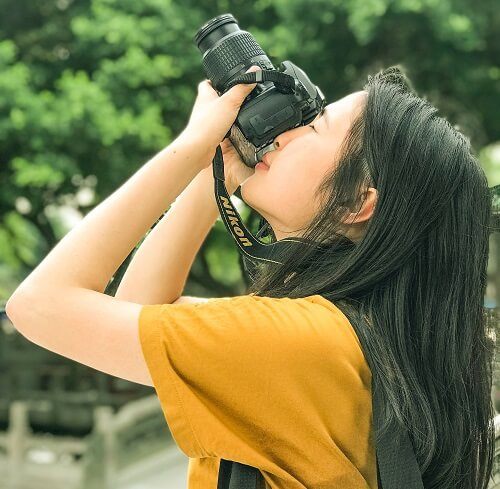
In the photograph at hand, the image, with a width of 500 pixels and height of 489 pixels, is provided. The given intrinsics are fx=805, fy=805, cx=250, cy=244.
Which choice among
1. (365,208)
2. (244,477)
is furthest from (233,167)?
(244,477)

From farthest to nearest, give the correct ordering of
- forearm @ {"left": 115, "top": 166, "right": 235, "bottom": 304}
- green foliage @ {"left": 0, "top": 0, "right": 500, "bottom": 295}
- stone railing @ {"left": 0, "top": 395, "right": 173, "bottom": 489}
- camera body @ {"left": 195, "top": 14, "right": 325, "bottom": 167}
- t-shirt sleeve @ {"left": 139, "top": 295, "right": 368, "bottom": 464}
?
stone railing @ {"left": 0, "top": 395, "right": 173, "bottom": 489} → green foliage @ {"left": 0, "top": 0, "right": 500, "bottom": 295} → forearm @ {"left": 115, "top": 166, "right": 235, "bottom": 304} → camera body @ {"left": 195, "top": 14, "right": 325, "bottom": 167} → t-shirt sleeve @ {"left": 139, "top": 295, "right": 368, "bottom": 464}

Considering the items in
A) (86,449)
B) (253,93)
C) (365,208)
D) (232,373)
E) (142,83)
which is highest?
(142,83)

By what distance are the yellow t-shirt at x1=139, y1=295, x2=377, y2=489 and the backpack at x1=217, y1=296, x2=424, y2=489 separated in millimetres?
20

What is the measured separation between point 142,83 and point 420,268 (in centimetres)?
420

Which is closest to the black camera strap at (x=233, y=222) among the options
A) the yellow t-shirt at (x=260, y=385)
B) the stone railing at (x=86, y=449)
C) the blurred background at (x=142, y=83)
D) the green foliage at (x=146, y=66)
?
the yellow t-shirt at (x=260, y=385)

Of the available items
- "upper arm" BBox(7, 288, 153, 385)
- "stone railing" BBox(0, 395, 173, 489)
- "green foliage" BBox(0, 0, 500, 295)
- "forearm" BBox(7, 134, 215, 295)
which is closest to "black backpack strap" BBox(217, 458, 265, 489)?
"upper arm" BBox(7, 288, 153, 385)

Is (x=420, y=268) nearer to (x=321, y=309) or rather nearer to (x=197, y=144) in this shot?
(x=321, y=309)

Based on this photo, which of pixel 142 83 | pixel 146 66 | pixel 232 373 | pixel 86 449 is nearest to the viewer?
pixel 232 373

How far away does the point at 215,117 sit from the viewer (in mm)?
983

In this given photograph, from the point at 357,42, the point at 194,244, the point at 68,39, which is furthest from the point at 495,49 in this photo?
the point at 194,244

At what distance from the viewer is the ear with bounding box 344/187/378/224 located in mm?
976

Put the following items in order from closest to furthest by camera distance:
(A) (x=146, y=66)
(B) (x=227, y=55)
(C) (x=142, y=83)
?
(B) (x=227, y=55) < (A) (x=146, y=66) < (C) (x=142, y=83)

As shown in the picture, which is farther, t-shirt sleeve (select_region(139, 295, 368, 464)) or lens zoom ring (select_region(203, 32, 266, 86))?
lens zoom ring (select_region(203, 32, 266, 86))

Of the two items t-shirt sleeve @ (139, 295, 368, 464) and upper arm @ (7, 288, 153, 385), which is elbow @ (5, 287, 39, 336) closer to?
upper arm @ (7, 288, 153, 385)
